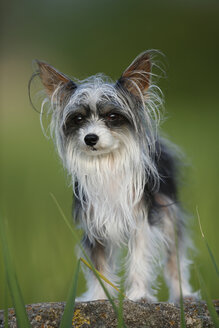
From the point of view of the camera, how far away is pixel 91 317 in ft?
4.23

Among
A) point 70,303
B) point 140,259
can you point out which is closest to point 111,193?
point 140,259

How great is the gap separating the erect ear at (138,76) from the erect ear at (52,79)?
21 cm

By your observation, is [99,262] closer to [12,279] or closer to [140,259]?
[140,259]

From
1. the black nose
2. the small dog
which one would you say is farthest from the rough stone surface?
the black nose

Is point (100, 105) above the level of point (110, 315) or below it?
above

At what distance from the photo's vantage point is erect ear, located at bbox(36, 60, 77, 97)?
1729 millimetres

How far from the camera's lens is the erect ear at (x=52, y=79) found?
68.1 inches

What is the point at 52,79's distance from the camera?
70.4 inches

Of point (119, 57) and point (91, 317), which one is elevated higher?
point (119, 57)

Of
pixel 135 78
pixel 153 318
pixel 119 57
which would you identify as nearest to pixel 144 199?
pixel 135 78

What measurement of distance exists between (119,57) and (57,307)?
2555 mm

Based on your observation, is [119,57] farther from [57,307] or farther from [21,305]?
[21,305]

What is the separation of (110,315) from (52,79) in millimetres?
950

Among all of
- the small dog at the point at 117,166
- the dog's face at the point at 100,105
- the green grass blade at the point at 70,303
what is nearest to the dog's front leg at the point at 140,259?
the small dog at the point at 117,166
